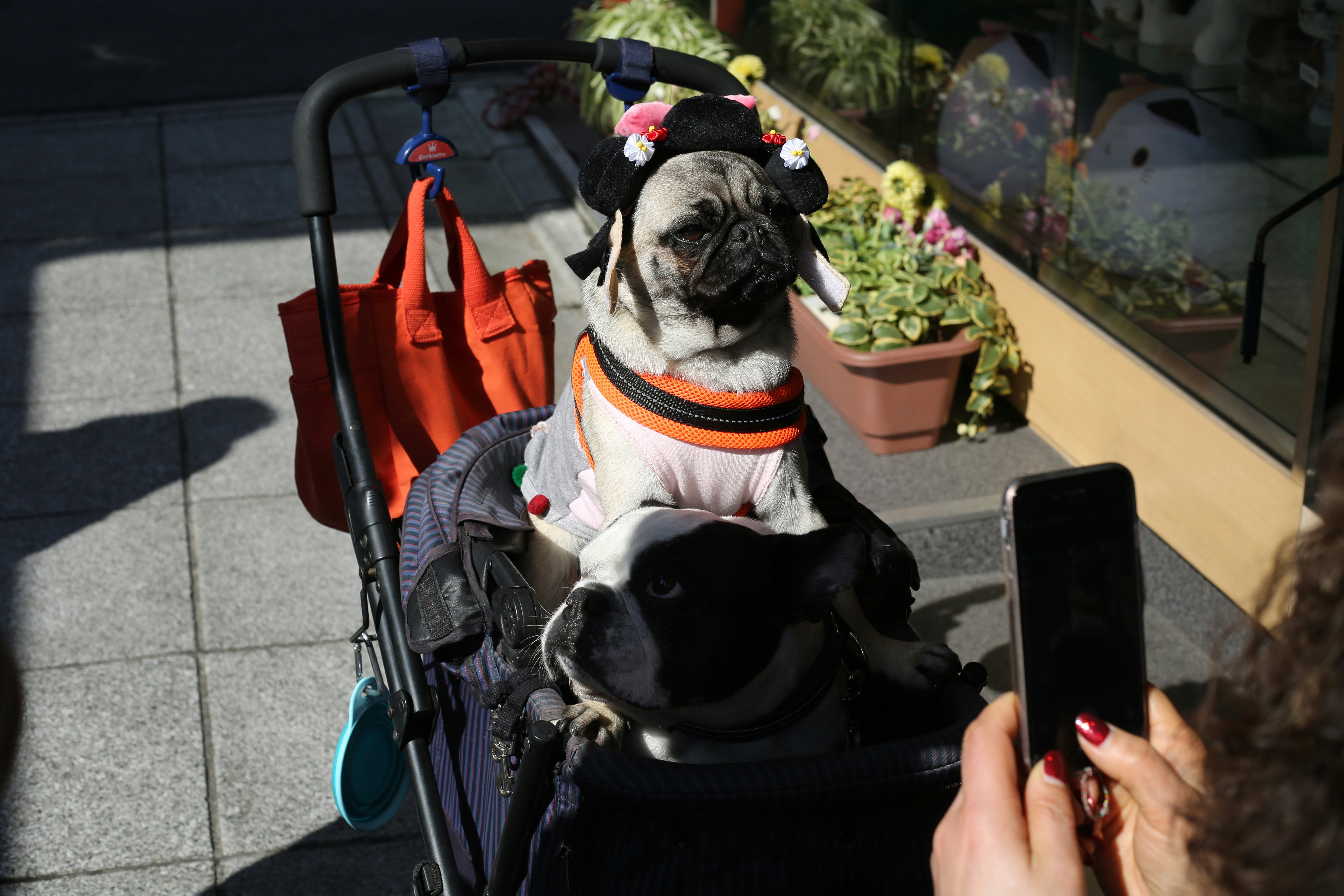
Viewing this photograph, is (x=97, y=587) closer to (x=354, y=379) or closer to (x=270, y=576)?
(x=270, y=576)

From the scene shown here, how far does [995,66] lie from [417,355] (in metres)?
3.11

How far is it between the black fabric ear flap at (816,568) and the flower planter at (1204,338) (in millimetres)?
2300

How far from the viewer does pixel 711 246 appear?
215 cm

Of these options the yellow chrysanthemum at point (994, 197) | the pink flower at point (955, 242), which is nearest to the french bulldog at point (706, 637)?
the pink flower at point (955, 242)

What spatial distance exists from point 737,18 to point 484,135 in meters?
1.99

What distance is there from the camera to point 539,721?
1471mm

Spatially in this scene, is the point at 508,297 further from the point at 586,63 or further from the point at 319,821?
the point at 319,821

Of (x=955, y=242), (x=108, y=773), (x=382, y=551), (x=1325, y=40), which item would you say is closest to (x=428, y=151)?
(x=382, y=551)

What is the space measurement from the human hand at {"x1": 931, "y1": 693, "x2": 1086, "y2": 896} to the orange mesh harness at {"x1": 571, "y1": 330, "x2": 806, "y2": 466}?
0.97 m

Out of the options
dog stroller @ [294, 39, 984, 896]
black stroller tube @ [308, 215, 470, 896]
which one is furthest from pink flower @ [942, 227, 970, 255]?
black stroller tube @ [308, 215, 470, 896]

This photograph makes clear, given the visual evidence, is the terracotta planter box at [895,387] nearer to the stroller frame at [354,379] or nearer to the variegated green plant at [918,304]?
the variegated green plant at [918,304]

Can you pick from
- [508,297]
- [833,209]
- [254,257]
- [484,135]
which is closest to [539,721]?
[508,297]

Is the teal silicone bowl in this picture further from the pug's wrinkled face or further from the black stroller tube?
the pug's wrinkled face

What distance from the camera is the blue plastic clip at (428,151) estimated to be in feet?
7.35
